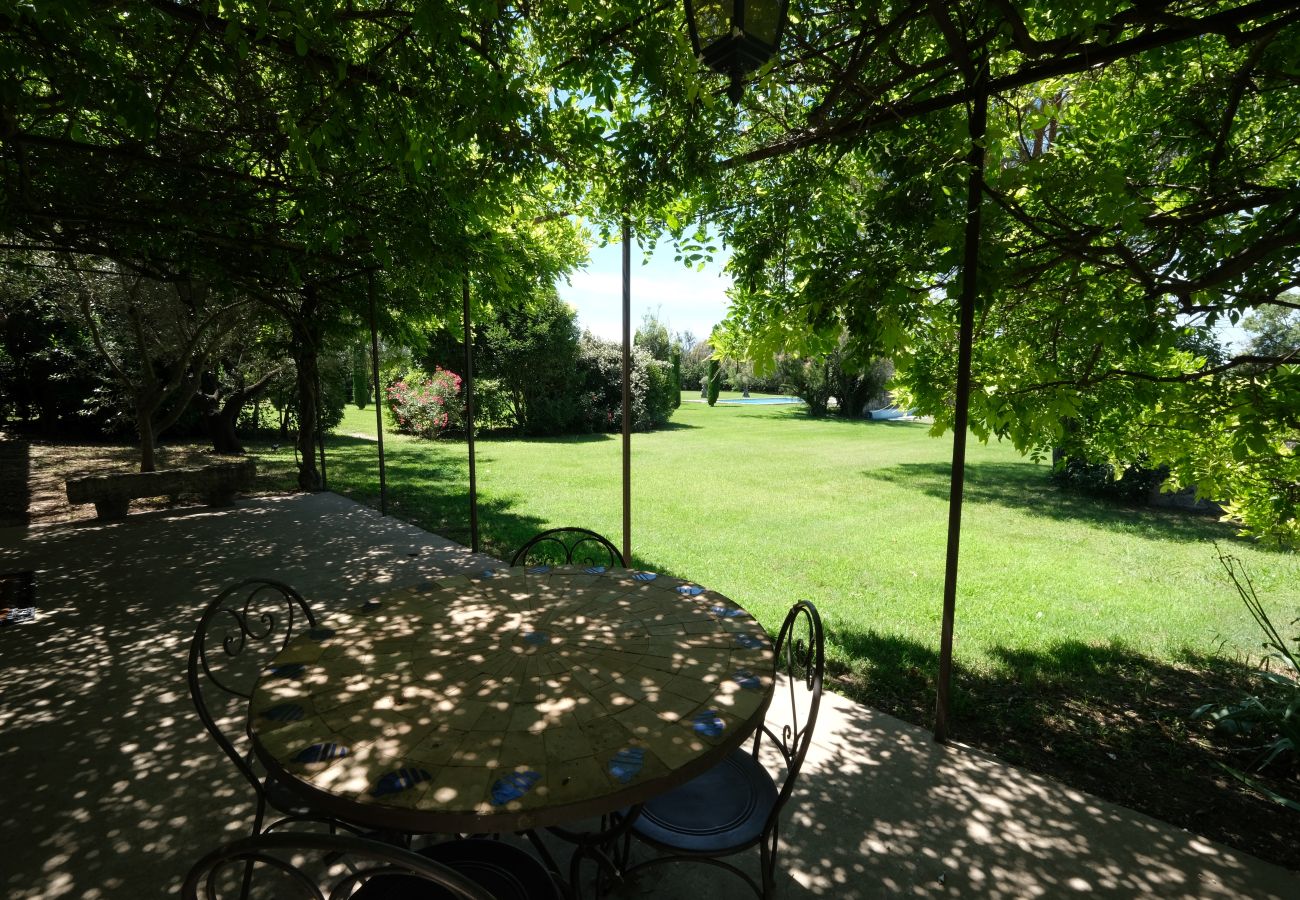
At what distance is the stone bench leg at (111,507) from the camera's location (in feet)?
22.4

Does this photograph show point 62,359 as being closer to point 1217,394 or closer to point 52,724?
point 52,724

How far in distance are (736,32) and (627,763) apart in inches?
96.1

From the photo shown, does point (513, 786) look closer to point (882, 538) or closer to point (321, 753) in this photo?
point (321, 753)

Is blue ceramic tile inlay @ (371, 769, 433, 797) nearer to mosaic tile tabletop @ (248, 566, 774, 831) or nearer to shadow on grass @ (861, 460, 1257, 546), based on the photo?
mosaic tile tabletop @ (248, 566, 774, 831)

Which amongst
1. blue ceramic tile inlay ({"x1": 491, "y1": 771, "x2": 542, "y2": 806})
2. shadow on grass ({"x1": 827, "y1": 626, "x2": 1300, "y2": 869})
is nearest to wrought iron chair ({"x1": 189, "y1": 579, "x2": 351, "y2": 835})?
blue ceramic tile inlay ({"x1": 491, "y1": 771, "x2": 542, "y2": 806})

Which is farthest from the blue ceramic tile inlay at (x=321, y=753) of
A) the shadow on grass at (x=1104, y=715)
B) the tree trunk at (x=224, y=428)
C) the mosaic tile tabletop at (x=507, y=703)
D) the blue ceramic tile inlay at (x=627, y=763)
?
the tree trunk at (x=224, y=428)

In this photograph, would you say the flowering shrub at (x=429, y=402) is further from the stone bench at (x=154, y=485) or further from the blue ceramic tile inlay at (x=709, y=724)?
A: the blue ceramic tile inlay at (x=709, y=724)

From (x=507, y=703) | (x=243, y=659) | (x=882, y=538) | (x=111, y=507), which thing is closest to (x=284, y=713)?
(x=507, y=703)

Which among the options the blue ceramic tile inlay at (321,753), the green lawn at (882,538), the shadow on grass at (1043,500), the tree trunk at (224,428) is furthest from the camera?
the tree trunk at (224,428)

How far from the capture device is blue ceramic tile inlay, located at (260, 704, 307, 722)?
160cm

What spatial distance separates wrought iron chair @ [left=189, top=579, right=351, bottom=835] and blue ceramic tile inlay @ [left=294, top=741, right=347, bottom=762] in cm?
15

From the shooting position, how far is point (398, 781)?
134 centimetres

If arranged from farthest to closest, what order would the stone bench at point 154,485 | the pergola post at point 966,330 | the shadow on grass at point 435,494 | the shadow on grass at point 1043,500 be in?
1. the shadow on grass at point 1043,500
2. the shadow on grass at point 435,494
3. the stone bench at point 154,485
4. the pergola post at point 966,330

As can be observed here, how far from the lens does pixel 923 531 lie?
7.53 metres
